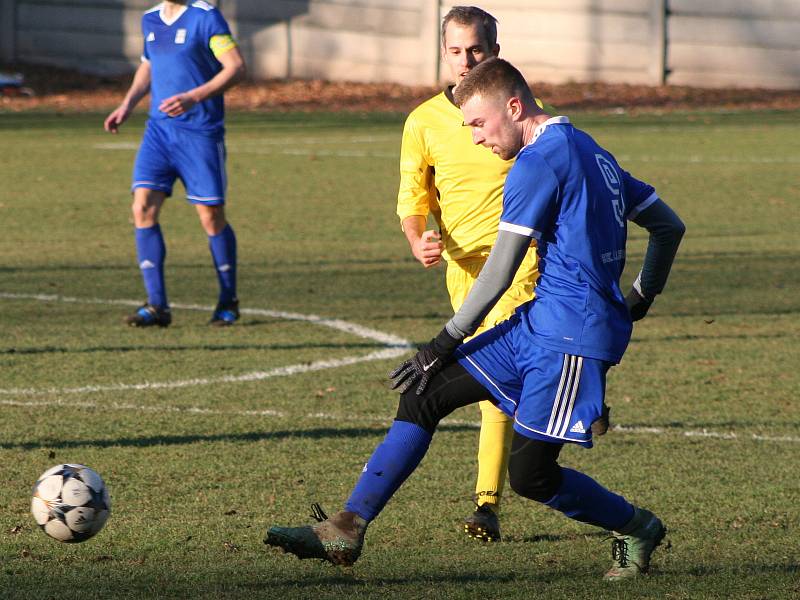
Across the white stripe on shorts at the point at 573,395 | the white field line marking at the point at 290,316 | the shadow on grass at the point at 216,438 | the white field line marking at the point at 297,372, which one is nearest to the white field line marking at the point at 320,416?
the white field line marking at the point at 297,372

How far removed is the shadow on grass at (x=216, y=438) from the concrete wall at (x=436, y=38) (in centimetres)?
2702

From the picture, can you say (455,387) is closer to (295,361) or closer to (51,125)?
(295,361)

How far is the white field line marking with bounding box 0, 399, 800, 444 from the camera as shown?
7109 millimetres

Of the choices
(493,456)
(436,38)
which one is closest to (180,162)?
(493,456)

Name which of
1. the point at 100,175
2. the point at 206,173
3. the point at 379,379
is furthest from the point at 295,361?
the point at 100,175

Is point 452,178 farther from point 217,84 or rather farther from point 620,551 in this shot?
point 217,84

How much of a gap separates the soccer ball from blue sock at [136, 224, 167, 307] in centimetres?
473

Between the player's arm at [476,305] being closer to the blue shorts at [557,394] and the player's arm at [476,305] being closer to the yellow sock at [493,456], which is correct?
the blue shorts at [557,394]

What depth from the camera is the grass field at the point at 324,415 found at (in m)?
5.07

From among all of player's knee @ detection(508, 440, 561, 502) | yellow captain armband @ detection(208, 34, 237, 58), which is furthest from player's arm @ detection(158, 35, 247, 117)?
player's knee @ detection(508, 440, 561, 502)

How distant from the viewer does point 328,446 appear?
684cm

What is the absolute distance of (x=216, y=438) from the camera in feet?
22.7

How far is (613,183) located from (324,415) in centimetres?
303

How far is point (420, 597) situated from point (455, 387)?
0.67m
